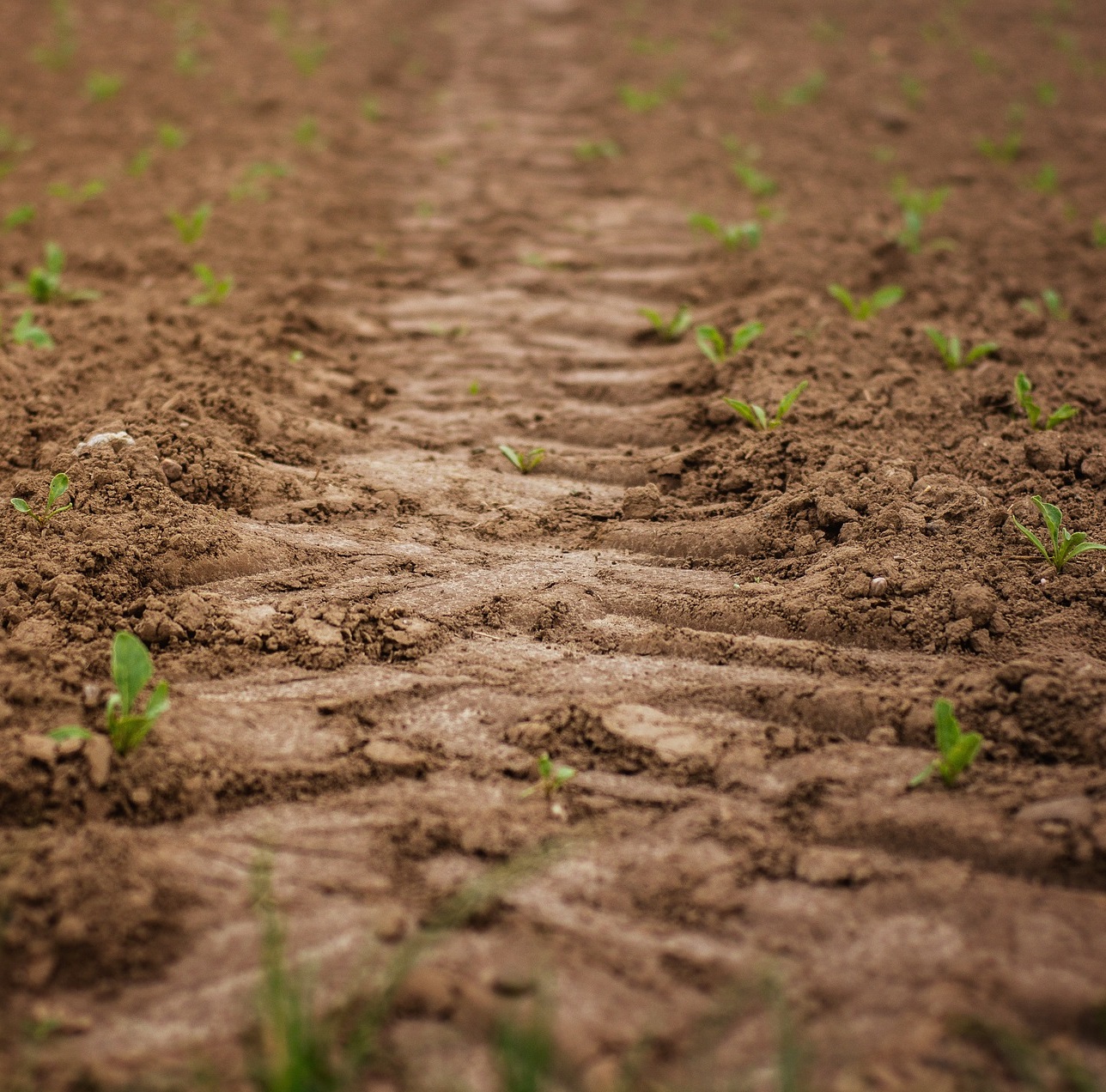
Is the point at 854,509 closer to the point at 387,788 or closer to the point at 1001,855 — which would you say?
the point at 1001,855

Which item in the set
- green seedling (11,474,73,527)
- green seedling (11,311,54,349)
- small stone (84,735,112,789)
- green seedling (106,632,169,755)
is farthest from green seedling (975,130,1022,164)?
small stone (84,735,112,789)

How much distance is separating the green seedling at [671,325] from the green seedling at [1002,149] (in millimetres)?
3272

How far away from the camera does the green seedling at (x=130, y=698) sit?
1.76 m

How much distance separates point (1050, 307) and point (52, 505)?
3.67 meters

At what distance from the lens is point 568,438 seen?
310cm

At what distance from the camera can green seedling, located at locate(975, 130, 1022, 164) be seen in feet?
18.5

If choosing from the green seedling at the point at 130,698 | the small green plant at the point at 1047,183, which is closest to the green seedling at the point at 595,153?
the small green plant at the point at 1047,183

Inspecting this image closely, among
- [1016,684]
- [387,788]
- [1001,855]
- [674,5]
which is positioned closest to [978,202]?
[1016,684]

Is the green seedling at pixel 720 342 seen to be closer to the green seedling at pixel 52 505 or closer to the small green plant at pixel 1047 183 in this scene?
the green seedling at pixel 52 505

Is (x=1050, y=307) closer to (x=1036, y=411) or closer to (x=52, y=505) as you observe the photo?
(x=1036, y=411)

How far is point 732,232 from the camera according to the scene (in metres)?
4.29

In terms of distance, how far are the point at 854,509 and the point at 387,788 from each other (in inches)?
58.9

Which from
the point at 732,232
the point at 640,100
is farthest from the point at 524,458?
the point at 640,100

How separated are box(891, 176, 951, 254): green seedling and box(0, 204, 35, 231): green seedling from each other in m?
4.11
